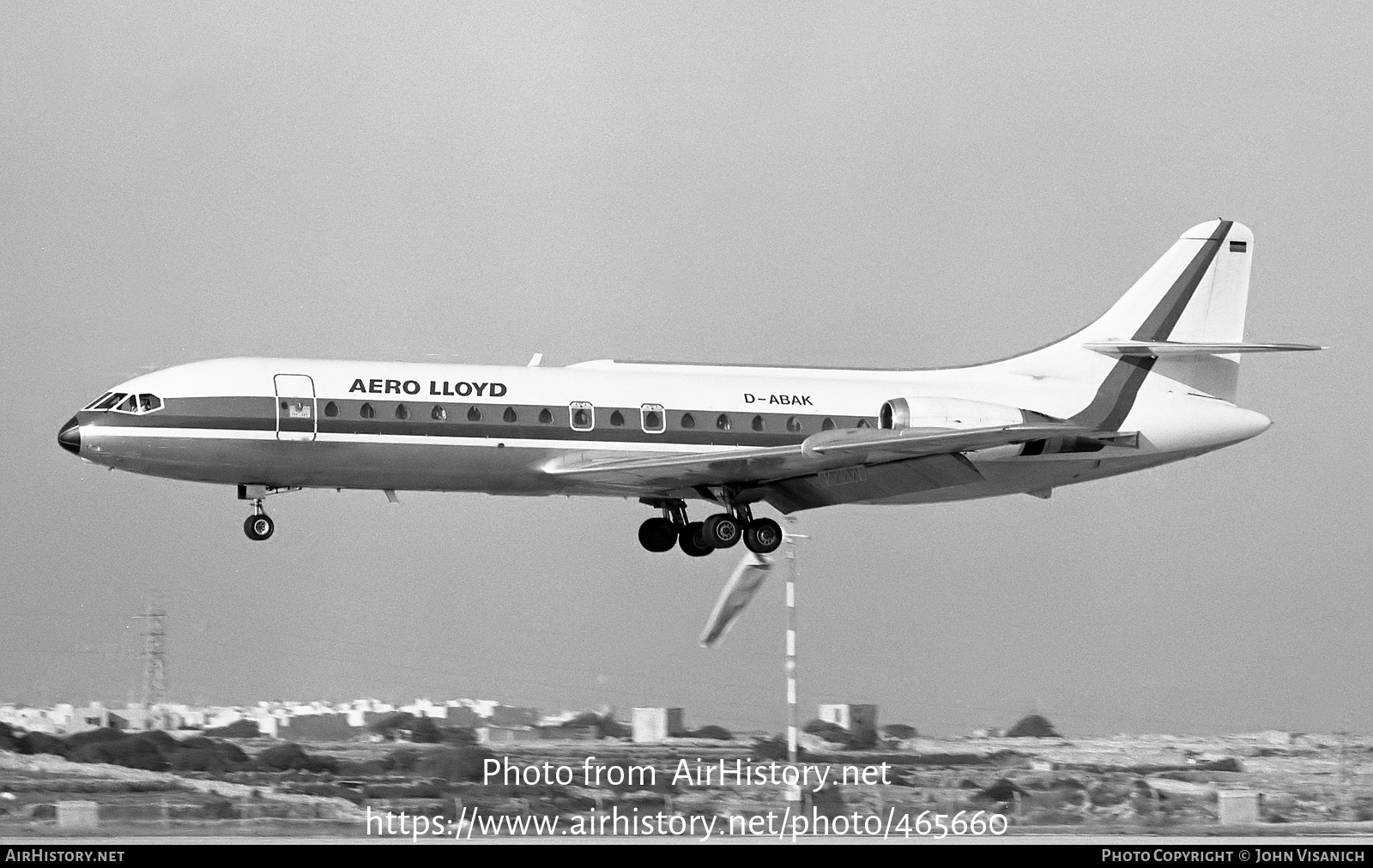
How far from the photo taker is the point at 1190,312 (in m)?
46.3

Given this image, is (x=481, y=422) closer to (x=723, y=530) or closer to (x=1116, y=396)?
(x=723, y=530)

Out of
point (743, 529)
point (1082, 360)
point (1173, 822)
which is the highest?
point (1082, 360)

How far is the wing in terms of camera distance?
39.8 m

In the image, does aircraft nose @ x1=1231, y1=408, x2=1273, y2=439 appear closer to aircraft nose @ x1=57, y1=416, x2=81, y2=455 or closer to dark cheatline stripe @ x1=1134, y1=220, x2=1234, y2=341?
dark cheatline stripe @ x1=1134, y1=220, x2=1234, y2=341

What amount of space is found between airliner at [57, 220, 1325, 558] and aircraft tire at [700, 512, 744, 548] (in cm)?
4

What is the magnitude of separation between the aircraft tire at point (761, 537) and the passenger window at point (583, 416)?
4.64 metres

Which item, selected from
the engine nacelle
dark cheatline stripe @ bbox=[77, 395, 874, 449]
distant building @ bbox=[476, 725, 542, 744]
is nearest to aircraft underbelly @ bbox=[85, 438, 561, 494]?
dark cheatline stripe @ bbox=[77, 395, 874, 449]

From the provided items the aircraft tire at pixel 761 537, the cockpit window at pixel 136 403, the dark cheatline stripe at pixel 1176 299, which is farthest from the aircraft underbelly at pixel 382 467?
the dark cheatline stripe at pixel 1176 299

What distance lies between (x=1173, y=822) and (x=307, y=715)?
17.9 metres

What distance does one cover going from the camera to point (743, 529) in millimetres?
43125

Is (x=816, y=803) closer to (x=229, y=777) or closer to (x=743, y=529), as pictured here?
(x=743, y=529)

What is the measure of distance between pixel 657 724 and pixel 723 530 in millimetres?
5094

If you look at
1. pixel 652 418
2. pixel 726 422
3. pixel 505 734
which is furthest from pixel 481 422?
pixel 505 734

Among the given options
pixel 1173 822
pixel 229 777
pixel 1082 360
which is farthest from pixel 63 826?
pixel 1082 360
